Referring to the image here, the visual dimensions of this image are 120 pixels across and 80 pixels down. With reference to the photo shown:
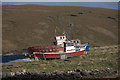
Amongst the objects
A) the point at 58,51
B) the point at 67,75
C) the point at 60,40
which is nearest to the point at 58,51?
the point at 58,51

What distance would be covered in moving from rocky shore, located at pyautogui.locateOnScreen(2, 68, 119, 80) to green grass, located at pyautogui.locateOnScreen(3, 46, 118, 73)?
212 cm


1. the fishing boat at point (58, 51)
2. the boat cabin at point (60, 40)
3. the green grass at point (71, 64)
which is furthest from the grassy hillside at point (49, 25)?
the green grass at point (71, 64)

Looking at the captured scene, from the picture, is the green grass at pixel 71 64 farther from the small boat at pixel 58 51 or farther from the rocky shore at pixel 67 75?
the rocky shore at pixel 67 75

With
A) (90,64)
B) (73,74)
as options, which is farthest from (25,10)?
(73,74)

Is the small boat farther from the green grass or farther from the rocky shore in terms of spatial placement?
the rocky shore

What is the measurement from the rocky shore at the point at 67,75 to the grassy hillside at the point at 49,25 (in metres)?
20.8

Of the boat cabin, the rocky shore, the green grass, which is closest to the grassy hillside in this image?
the boat cabin

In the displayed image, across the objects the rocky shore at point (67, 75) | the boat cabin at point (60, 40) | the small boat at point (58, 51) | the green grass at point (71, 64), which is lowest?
the rocky shore at point (67, 75)

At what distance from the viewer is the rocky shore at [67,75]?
23750 millimetres

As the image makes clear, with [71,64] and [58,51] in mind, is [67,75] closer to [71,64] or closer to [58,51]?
[71,64]

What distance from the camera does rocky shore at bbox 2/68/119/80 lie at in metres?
23.8

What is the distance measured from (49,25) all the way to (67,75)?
32.5 meters

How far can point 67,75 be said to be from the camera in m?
24.0

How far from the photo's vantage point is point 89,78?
2361 cm
